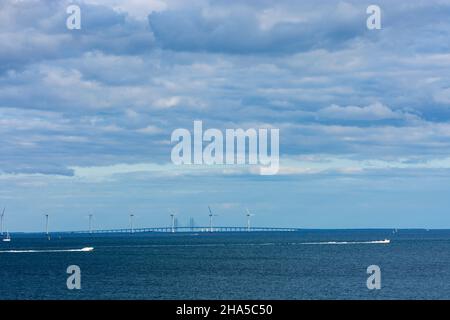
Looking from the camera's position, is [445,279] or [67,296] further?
[445,279]

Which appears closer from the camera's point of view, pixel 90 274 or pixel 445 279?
pixel 445 279
